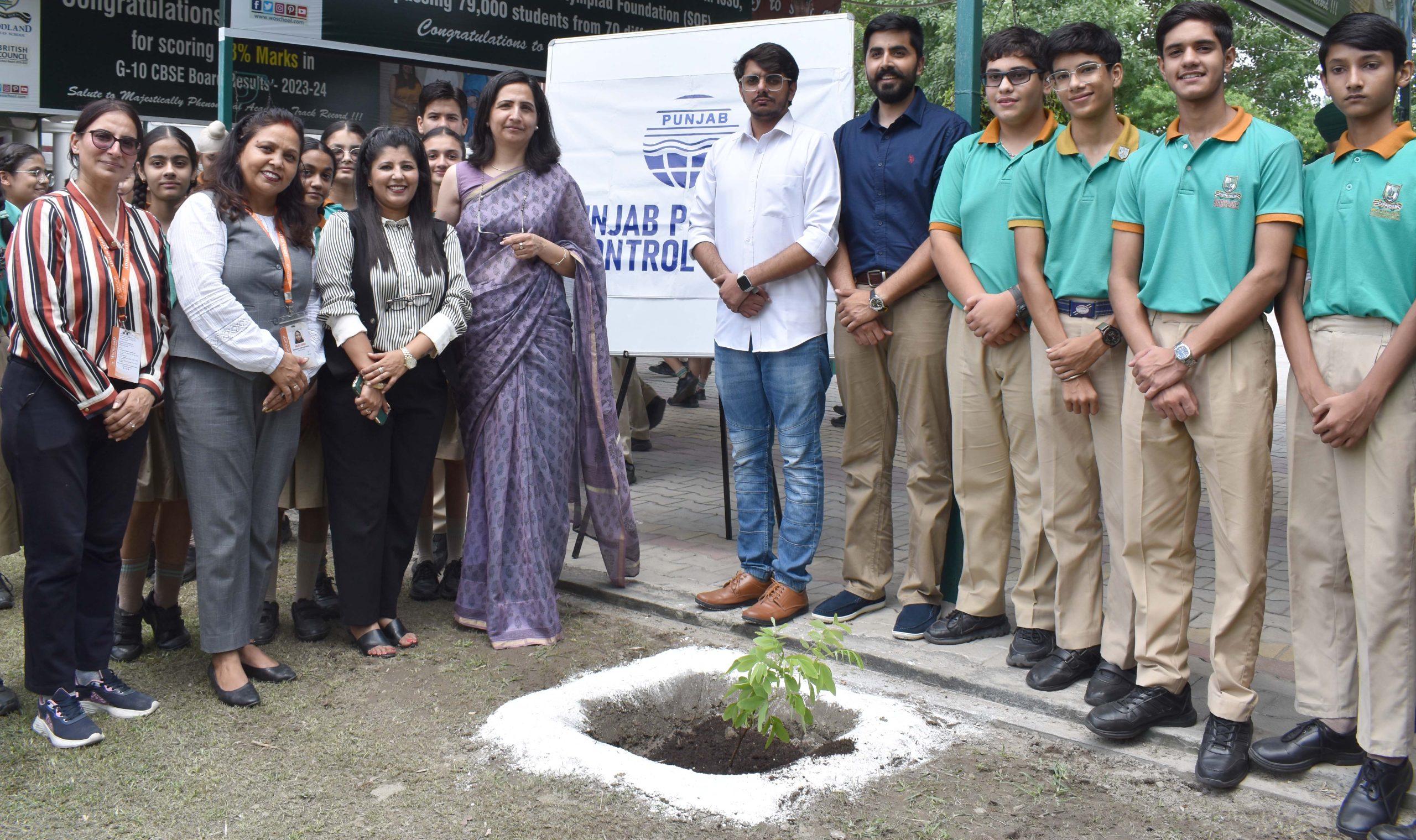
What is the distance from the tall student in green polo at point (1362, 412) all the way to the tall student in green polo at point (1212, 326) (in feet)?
0.33

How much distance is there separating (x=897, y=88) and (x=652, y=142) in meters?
1.82

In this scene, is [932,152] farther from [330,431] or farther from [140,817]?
[140,817]

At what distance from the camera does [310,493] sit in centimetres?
484

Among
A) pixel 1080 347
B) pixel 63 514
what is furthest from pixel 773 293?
pixel 63 514

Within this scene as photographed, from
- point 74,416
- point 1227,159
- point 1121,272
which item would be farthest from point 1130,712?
point 74,416

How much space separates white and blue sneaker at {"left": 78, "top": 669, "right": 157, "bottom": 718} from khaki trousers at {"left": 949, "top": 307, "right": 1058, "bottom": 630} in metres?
2.88

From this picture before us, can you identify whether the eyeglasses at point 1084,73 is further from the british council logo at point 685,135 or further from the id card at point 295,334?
the id card at point 295,334

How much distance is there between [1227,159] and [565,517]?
2.84m

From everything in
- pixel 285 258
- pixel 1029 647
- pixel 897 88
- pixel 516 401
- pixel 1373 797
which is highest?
pixel 897 88

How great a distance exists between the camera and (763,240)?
484cm

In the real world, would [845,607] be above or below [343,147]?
below

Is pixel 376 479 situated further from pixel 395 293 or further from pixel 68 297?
pixel 68 297

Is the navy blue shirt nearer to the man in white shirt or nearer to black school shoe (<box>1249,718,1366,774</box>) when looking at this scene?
the man in white shirt

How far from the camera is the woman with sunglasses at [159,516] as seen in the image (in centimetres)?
446
